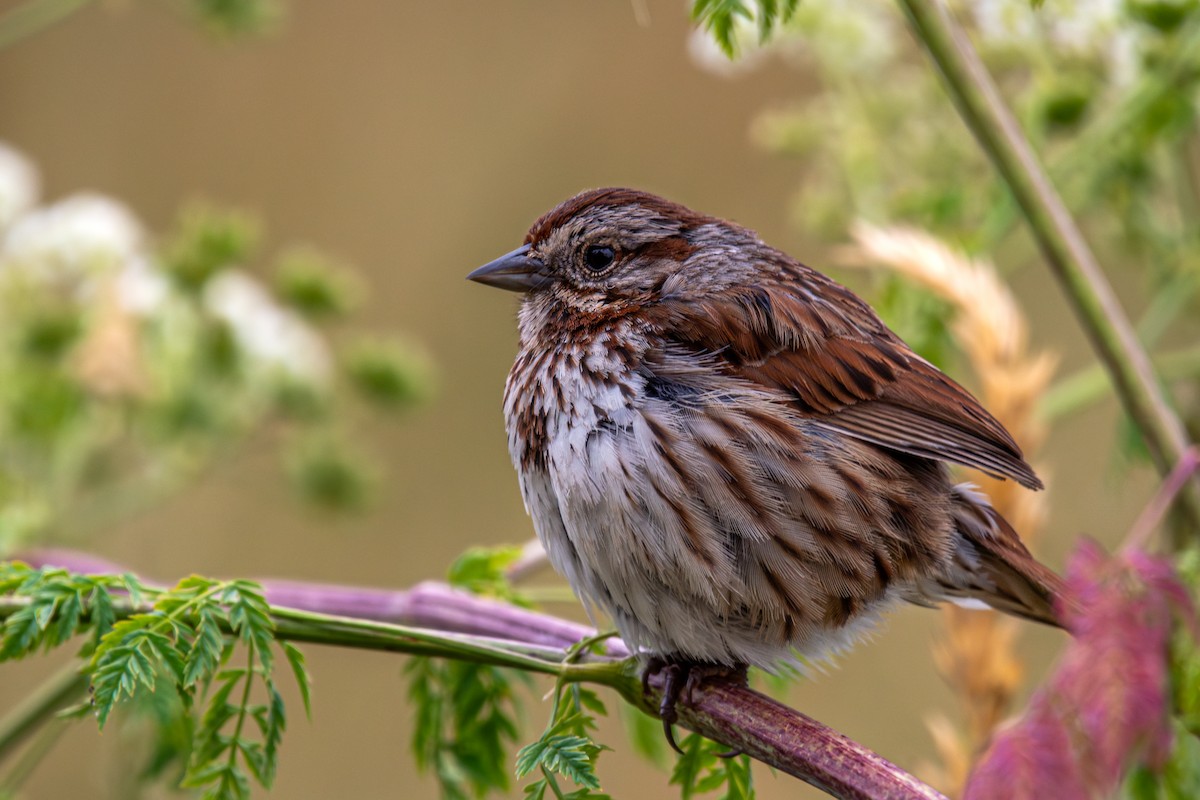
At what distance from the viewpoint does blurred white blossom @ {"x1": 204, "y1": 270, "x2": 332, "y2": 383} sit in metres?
2.72

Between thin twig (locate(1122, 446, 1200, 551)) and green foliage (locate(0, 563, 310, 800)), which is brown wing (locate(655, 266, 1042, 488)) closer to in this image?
thin twig (locate(1122, 446, 1200, 551))

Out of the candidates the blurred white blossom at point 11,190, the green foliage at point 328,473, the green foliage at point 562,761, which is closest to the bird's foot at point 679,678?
the green foliage at point 562,761

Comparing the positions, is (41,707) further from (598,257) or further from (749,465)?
(598,257)

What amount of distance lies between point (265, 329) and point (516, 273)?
873 mm

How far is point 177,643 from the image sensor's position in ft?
4.42

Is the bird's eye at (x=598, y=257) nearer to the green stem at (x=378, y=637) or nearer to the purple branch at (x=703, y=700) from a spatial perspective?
the purple branch at (x=703, y=700)

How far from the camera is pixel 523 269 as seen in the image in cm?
218

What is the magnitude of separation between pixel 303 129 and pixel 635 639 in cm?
422

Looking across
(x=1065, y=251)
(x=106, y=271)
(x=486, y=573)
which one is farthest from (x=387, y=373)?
(x=1065, y=251)

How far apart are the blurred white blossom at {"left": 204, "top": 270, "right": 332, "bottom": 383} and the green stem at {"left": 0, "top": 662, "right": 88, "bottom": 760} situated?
1.14 meters

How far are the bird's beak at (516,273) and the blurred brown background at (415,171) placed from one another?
8.68 ft

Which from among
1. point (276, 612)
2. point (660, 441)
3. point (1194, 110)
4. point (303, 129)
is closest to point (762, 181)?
point (303, 129)

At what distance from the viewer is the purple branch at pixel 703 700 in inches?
47.1

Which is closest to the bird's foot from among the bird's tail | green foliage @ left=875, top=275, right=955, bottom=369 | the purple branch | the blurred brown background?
the purple branch
